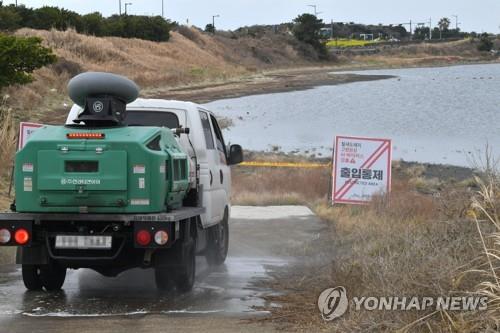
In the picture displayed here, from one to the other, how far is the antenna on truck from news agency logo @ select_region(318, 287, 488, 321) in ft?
9.80

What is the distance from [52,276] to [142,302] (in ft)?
3.85

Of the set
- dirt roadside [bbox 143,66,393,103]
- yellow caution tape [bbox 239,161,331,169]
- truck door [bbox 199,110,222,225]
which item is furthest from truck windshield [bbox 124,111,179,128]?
dirt roadside [bbox 143,66,393,103]

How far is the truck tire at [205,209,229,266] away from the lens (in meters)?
12.6

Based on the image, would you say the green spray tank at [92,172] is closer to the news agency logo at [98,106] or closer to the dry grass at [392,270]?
the news agency logo at [98,106]

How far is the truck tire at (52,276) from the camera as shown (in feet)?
34.3

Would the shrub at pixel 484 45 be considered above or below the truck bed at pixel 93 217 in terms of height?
above

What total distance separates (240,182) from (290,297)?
1465cm

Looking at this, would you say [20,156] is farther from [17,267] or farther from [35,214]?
[17,267]

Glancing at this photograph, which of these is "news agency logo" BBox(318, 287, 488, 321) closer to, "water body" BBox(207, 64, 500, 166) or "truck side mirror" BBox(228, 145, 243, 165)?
"truck side mirror" BBox(228, 145, 243, 165)

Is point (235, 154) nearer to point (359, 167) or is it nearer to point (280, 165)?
point (359, 167)

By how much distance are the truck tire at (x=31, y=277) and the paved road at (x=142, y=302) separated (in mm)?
106

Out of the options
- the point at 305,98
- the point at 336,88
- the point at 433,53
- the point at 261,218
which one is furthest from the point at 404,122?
the point at 433,53

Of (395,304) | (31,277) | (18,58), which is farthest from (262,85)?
(395,304)

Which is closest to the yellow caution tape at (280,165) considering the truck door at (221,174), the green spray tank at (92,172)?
the truck door at (221,174)
